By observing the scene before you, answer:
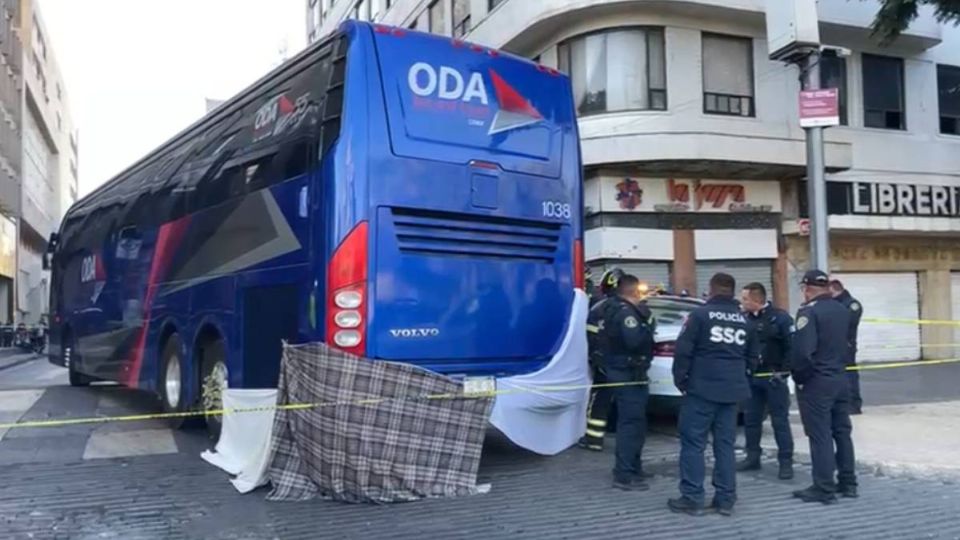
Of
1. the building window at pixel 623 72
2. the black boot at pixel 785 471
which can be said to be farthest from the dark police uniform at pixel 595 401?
the building window at pixel 623 72

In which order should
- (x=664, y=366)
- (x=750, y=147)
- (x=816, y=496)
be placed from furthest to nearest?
(x=750, y=147), (x=664, y=366), (x=816, y=496)

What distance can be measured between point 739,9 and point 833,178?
177 inches

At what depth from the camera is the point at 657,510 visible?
248 inches

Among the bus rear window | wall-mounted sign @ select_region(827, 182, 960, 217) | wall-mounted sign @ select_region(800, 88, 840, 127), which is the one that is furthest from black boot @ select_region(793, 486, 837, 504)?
wall-mounted sign @ select_region(827, 182, 960, 217)

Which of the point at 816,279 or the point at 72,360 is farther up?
the point at 816,279

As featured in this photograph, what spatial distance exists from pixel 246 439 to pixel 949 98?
66.3 feet

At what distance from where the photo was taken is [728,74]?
1872cm

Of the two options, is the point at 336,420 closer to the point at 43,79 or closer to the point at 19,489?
the point at 19,489

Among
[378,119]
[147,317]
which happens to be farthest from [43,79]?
[378,119]

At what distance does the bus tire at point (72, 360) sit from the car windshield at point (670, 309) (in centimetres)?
917

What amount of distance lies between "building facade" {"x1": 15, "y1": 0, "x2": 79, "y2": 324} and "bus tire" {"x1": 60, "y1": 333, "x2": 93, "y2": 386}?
28304 millimetres

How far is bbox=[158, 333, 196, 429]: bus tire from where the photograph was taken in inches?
365

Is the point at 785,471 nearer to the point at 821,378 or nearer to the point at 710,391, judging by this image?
the point at 821,378

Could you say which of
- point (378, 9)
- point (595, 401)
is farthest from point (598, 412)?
point (378, 9)
